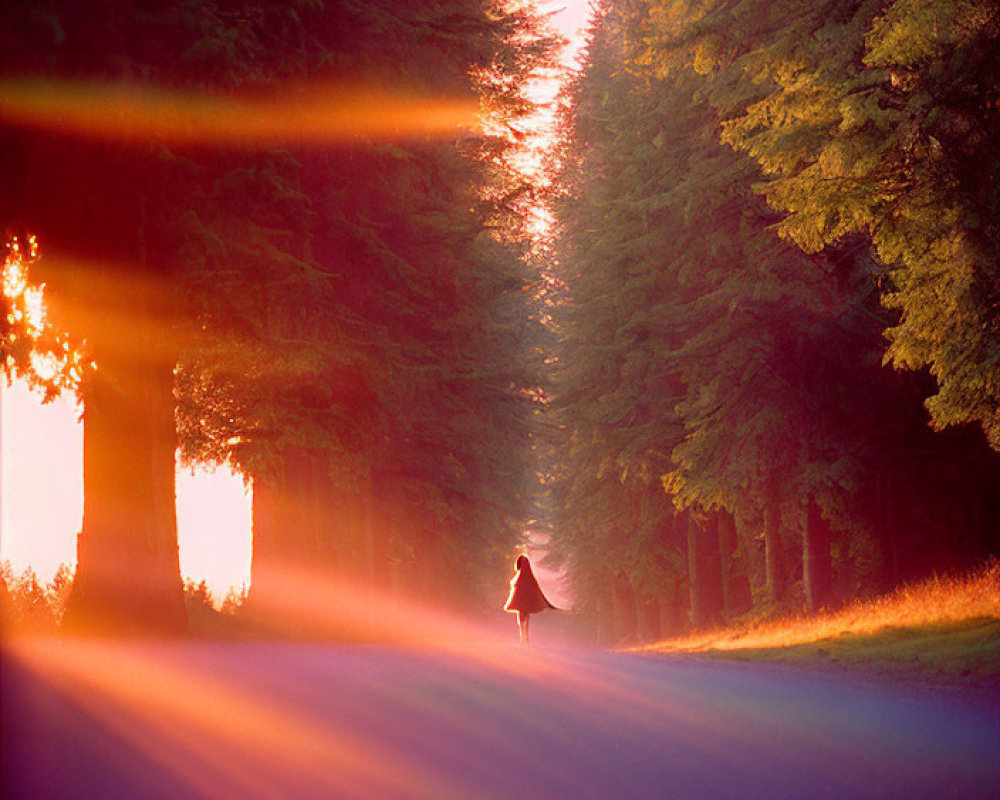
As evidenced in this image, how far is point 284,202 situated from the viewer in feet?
48.9

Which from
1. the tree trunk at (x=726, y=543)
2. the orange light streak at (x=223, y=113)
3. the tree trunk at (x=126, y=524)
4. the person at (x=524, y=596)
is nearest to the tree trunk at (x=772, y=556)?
the tree trunk at (x=726, y=543)

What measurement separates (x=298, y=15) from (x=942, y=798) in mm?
11002

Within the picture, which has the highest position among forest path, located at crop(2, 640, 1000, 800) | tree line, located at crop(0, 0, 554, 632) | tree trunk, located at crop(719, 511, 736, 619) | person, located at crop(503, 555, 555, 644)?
tree line, located at crop(0, 0, 554, 632)

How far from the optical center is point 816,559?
24016mm

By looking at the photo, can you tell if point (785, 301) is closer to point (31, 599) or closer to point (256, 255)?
point (256, 255)

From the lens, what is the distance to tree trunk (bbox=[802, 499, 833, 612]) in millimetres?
23703

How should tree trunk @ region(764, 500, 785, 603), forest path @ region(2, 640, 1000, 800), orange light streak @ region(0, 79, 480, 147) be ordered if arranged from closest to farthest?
1. forest path @ region(2, 640, 1000, 800)
2. orange light streak @ region(0, 79, 480, 147)
3. tree trunk @ region(764, 500, 785, 603)

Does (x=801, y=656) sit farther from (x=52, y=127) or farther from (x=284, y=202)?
(x=52, y=127)

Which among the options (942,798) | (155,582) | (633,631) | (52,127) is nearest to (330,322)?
(155,582)

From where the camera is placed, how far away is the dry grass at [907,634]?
13648 mm

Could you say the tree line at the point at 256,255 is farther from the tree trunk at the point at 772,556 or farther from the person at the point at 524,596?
the tree trunk at the point at 772,556

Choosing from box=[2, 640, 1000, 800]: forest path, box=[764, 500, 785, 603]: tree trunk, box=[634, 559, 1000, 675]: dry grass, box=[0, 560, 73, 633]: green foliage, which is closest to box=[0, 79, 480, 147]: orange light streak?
box=[2, 640, 1000, 800]: forest path

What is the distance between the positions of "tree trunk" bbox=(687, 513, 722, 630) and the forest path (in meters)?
18.6

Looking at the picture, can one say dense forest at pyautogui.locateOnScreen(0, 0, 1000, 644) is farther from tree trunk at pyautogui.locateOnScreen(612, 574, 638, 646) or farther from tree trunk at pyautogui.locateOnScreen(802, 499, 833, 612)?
tree trunk at pyautogui.locateOnScreen(612, 574, 638, 646)
